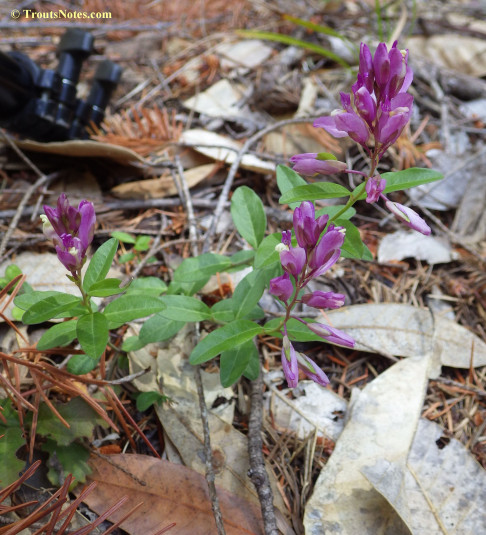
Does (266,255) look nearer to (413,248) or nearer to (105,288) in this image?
(105,288)

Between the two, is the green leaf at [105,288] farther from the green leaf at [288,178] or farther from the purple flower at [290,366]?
the green leaf at [288,178]

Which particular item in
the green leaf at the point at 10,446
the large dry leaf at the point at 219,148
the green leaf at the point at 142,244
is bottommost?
the green leaf at the point at 10,446

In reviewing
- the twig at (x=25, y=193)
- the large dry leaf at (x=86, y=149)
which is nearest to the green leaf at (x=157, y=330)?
the twig at (x=25, y=193)

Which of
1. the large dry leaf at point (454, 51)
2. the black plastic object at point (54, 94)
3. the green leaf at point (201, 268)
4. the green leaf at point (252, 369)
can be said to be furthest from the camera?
the large dry leaf at point (454, 51)

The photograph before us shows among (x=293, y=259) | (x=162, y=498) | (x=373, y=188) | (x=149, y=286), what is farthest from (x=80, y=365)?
(x=373, y=188)

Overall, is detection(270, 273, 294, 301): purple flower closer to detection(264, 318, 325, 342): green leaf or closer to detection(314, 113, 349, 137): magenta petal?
detection(264, 318, 325, 342): green leaf

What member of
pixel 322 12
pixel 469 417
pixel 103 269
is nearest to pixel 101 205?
pixel 103 269

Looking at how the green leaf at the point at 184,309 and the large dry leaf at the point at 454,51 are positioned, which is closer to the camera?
the green leaf at the point at 184,309
